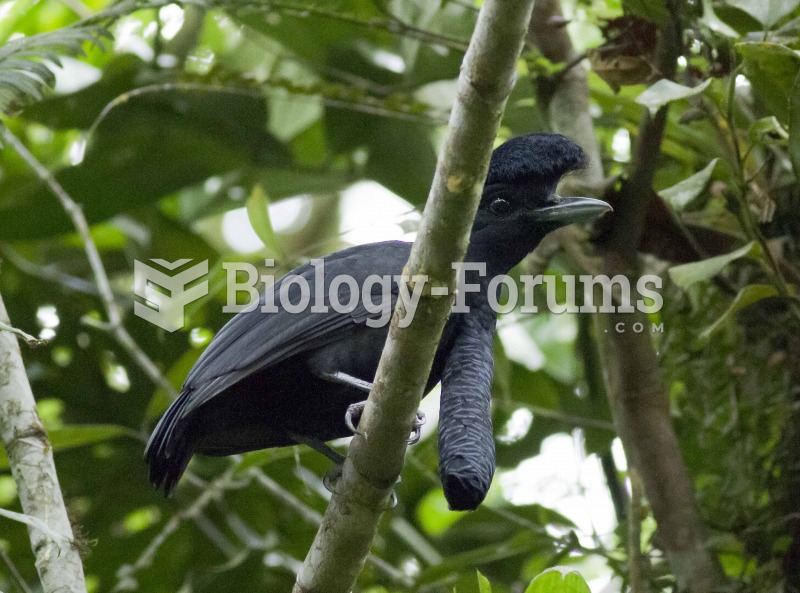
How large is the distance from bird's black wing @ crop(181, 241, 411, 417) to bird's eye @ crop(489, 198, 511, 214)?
22cm

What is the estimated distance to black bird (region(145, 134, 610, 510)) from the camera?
6.85 feet

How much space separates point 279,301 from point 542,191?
61 cm

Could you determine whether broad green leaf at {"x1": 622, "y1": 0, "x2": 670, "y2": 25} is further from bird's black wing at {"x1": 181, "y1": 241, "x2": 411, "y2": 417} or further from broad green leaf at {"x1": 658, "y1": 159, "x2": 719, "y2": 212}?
bird's black wing at {"x1": 181, "y1": 241, "x2": 411, "y2": 417}

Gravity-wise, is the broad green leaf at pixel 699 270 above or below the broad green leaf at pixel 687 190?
below

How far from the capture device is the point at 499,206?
222 centimetres

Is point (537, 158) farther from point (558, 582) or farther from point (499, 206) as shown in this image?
point (558, 582)

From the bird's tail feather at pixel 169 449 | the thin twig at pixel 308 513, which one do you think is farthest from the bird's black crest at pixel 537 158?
the thin twig at pixel 308 513

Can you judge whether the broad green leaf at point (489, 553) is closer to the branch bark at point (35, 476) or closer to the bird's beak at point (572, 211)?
the bird's beak at point (572, 211)

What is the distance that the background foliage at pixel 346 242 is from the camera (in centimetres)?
255

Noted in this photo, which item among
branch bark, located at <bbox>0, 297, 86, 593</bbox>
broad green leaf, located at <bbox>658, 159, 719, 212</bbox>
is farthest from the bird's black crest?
branch bark, located at <bbox>0, 297, 86, 593</bbox>

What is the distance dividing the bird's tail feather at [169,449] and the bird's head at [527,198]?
74 cm

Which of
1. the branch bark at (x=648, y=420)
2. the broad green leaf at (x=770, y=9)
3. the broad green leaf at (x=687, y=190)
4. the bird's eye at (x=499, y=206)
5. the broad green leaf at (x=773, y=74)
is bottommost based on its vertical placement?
the branch bark at (x=648, y=420)

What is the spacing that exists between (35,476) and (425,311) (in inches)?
33.8

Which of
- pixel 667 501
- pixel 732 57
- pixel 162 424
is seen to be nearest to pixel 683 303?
pixel 667 501
